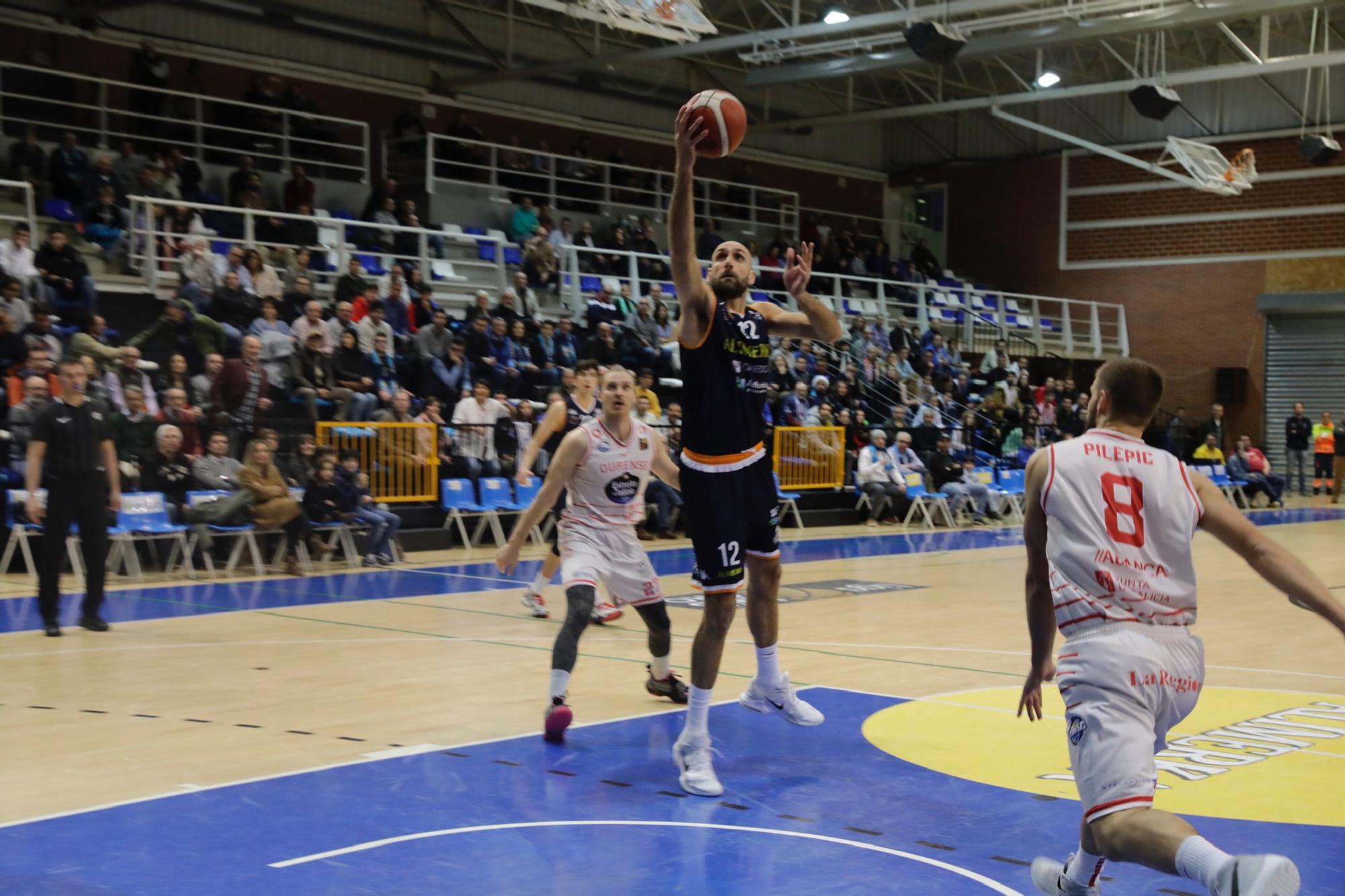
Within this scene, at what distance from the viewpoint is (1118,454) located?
3.73 metres

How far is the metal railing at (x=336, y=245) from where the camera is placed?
1802 cm

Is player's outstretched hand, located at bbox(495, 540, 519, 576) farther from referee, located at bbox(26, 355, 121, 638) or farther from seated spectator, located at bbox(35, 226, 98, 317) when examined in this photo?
seated spectator, located at bbox(35, 226, 98, 317)

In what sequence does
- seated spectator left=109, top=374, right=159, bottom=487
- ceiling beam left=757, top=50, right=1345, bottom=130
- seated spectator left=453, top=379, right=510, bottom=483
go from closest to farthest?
seated spectator left=109, top=374, right=159, bottom=487 < seated spectator left=453, top=379, right=510, bottom=483 < ceiling beam left=757, top=50, right=1345, bottom=130

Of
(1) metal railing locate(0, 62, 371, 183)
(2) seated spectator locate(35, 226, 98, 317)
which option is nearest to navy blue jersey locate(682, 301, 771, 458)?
(2) seated spectator locate(35, 226, 98, 317)

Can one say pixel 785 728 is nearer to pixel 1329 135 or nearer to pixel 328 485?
pixel 328 485

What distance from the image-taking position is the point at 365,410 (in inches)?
621

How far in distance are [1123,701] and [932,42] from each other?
1830 centimetres

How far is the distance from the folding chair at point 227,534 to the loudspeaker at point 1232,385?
Result: 2538cm

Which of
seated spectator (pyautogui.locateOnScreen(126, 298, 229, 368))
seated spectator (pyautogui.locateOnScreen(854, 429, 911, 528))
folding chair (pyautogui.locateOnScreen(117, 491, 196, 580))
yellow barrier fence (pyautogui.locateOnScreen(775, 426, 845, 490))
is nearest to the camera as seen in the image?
folding chair (pyautogui.locateOnScreen(117, 491, 196, 580))

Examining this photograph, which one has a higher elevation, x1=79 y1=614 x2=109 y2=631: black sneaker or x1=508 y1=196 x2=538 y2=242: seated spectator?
x1=508 y1=196 x2=538 y2=242: seated spectator

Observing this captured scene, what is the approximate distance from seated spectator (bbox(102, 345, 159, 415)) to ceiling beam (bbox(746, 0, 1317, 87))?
13585 millimetres

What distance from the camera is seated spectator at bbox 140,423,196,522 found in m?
13.1

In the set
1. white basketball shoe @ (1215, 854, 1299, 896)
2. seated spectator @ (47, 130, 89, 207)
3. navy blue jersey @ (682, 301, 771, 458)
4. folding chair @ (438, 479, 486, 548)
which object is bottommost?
white basketball shoe @ (1215, 854, 1299, 896)

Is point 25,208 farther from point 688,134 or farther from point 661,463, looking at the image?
point 688,134
